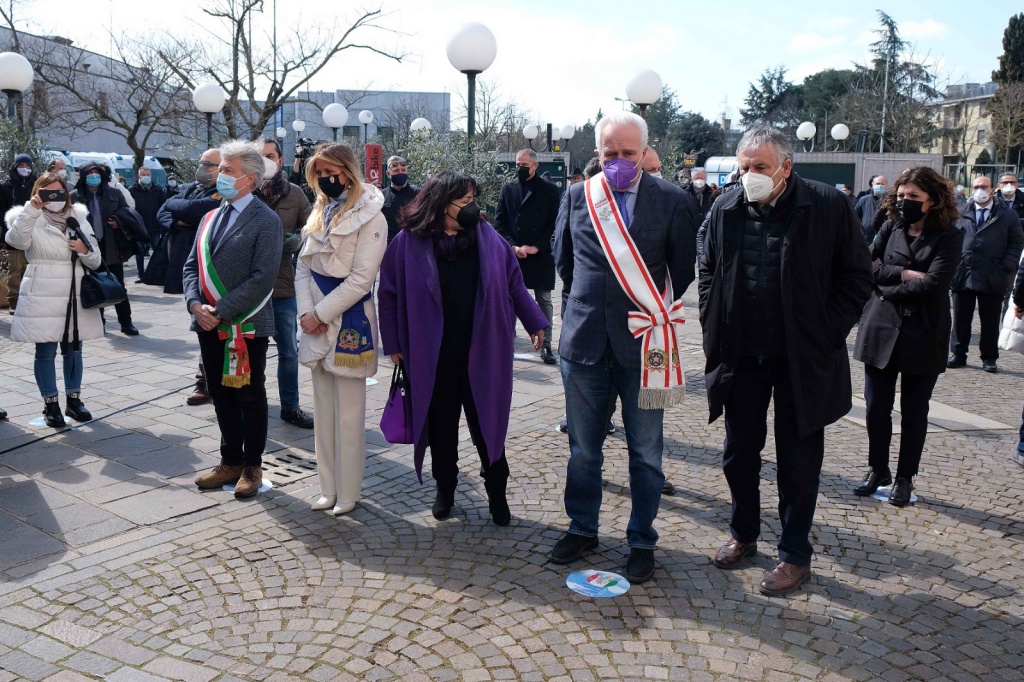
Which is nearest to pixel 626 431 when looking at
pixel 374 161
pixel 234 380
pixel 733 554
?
pixel 733 554

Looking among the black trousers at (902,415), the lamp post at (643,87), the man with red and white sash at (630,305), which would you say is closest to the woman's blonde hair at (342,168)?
the man with red and white sash at (630,305)

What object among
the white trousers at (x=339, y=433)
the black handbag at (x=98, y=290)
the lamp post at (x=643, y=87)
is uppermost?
the lamp post at (x=643, y=87)

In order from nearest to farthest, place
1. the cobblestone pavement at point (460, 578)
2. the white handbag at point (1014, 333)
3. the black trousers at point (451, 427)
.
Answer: the cobblestone pavement at point (460, 578)
the black trousers at point (451, 427)
the white handbag at point (1014, 333)

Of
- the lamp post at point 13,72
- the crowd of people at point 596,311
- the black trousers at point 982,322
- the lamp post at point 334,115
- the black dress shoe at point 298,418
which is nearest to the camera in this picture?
the crowd of people at point 596,311

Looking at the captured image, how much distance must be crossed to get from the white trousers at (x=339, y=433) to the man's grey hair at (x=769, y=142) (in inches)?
90.1

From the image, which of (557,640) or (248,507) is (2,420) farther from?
(557,640)

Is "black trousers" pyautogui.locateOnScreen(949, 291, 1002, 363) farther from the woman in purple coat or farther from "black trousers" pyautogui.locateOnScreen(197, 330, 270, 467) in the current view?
"black trousers" pyautogui.locateOnScreen(197, 330, 270, 467)

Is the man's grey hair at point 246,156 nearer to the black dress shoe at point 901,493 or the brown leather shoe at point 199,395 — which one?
the brown leather shoe at point 199,395

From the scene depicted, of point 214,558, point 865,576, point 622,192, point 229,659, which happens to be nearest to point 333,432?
point 214,558

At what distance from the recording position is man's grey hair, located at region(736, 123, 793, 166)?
3850 mm

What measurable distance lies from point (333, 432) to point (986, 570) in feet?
10.7

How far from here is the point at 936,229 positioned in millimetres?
5199

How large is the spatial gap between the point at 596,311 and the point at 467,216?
34.9 inches

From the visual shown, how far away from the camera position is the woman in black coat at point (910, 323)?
16.8ft
